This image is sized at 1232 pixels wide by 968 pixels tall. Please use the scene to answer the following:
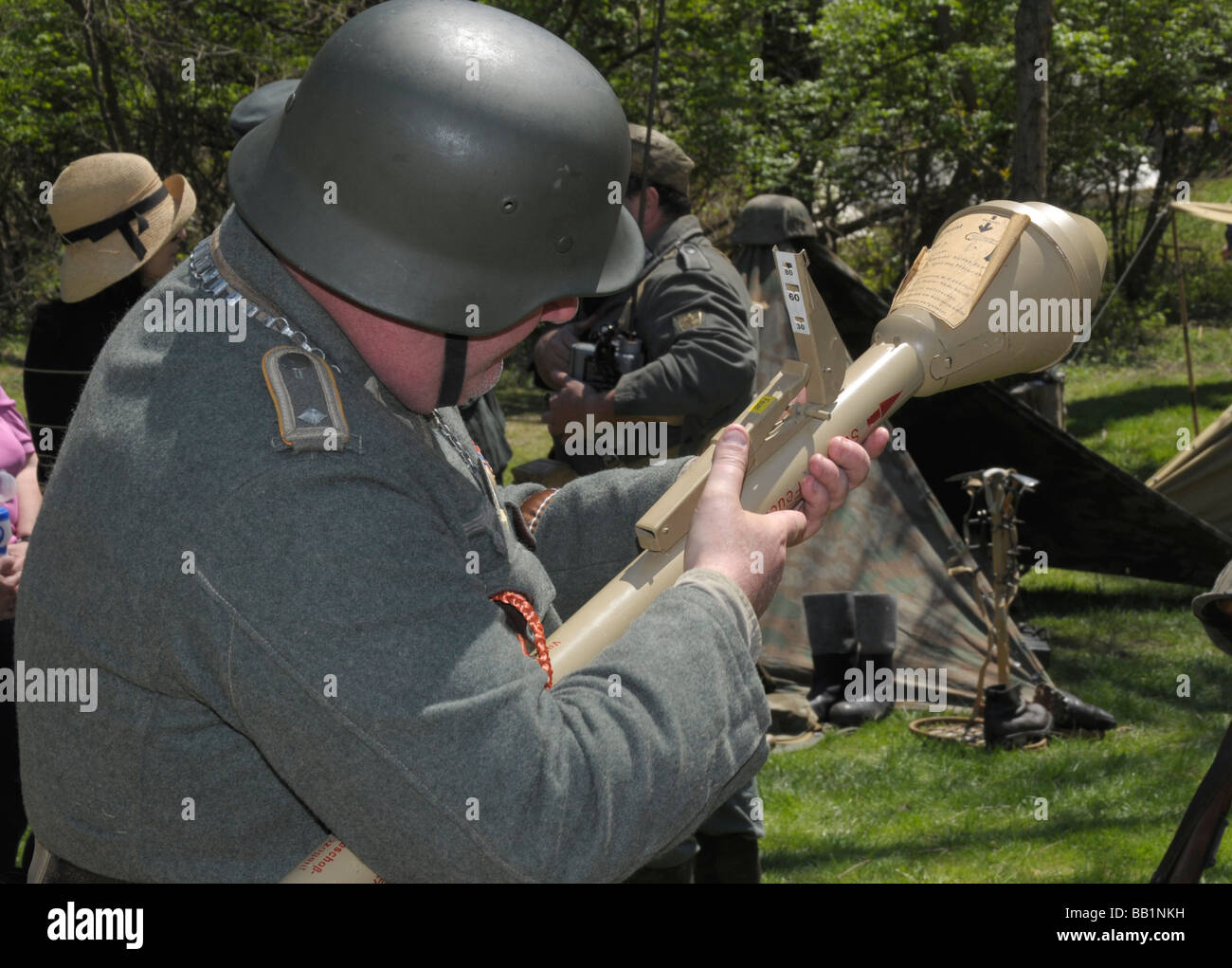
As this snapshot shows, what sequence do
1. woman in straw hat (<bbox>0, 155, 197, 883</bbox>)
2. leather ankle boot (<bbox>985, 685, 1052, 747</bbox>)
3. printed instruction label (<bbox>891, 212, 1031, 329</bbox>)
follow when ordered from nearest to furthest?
1. printed instruction label (<bbox>891, 212, 1031, 329</bbox>)
2. woman in straw hat (<bbox>0, 155, 197, 883</bbox>)
3. leather ankle boot (<bbox>985, 685, 1052, 747</bbox>)

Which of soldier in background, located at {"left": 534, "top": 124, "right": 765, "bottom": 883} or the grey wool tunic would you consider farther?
soldier in background, located at {"left": 534, "top": 124, "right": 765, "bottom": 883}

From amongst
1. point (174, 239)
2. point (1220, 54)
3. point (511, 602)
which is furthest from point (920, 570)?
point (1220, 54)

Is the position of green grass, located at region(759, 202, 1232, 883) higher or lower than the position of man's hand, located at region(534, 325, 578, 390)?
lower

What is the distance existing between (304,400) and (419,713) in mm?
393

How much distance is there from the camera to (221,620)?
4.70ft

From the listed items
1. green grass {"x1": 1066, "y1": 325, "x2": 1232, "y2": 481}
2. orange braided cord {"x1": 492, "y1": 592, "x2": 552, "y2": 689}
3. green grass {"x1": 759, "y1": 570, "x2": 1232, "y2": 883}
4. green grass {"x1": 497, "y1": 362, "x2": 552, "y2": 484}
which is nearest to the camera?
orange braided cord {"x1": 492, "y1": 592, "x2": 552, "y2": 689}

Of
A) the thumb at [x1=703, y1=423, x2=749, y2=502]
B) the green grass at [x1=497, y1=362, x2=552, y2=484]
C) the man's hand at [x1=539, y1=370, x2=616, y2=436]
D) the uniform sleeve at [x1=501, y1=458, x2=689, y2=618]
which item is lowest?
the green grass at [x1=497, y1=362, x2=552, y2=484]

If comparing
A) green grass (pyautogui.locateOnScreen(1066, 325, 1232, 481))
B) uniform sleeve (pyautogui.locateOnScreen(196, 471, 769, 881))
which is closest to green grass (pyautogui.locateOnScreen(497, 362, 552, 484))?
green grass (pyautogui.locateOnScreen(1066, 325, 1232, 481))

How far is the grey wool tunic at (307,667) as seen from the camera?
4.71 ft

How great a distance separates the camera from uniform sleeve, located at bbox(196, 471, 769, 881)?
142 centimetres

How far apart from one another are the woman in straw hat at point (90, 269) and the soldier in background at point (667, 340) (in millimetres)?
1674

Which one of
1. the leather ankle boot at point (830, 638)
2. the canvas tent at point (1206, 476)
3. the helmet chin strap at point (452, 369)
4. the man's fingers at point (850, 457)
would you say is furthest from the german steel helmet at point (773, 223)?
the helmet chin strap at point (452, 369)

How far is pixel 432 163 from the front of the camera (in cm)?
166

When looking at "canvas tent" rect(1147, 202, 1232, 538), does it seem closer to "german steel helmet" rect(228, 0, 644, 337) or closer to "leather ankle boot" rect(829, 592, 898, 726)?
"leather ankle boot" rect(829, 592, 898, 726)
